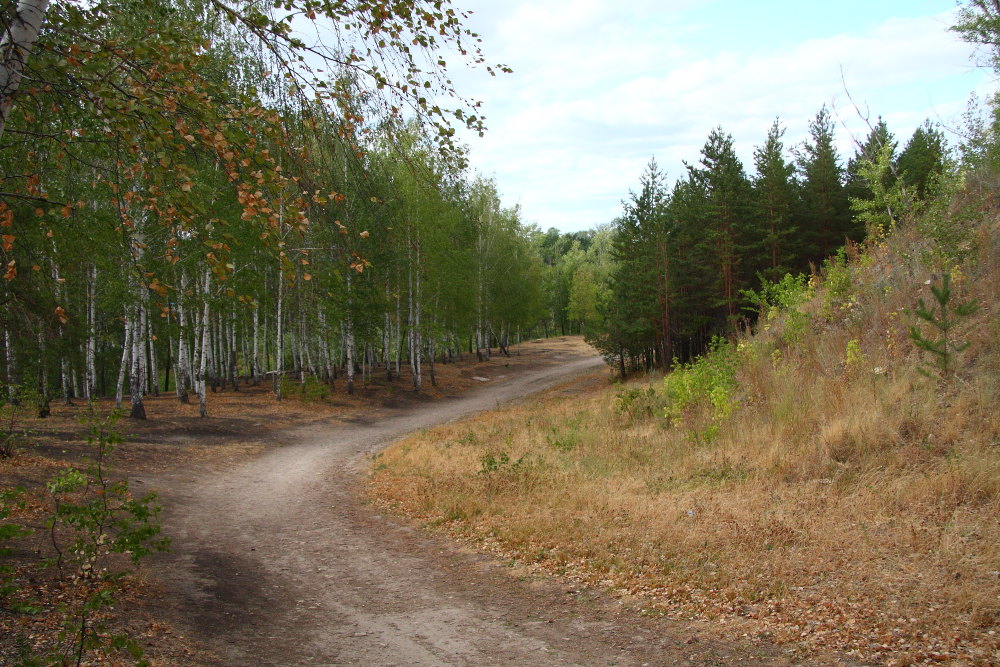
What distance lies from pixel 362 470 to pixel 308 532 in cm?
435

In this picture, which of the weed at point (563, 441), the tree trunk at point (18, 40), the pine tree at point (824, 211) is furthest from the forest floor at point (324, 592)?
the pine tree at point (824, 211)

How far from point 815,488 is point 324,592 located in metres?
5.20

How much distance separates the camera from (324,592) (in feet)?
19.2

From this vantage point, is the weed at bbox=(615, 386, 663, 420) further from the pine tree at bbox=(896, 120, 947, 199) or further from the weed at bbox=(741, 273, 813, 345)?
the pine tree at bbox=(896, 120, 947, 199)

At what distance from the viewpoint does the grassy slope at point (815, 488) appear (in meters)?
4.58

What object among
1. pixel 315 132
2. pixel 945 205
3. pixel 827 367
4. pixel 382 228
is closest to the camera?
pixel 315 132

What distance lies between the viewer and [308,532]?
8023 millimetres

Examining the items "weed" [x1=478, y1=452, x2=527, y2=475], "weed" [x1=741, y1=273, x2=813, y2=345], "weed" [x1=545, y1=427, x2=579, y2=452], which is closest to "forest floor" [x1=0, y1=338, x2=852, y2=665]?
"weed" [x1=478, y1=452, x2=527, y2=475]

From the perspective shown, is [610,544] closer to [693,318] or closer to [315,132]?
[315,132]

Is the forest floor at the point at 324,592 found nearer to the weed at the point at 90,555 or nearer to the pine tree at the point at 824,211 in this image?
the weed at the point at 90,555

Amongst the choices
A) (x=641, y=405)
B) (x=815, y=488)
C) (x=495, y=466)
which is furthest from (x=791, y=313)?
(x=495, y=466)

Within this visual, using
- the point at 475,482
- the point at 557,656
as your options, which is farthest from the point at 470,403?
the point at 557,656

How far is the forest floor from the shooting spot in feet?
14.4

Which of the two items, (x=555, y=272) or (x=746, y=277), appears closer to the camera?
(x=746, y=277)
